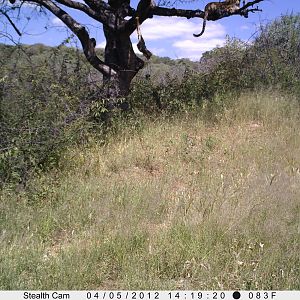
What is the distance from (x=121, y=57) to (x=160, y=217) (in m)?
4.91

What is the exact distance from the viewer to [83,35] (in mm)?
8359

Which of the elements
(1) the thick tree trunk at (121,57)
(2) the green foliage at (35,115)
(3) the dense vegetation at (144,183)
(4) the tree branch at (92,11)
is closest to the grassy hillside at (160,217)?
(3) the dense vegetation at (144,183)

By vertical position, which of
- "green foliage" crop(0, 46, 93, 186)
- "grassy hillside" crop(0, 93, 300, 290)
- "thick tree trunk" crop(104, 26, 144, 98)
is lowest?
"grassy hillside" crop(0, 93, 300, 290)

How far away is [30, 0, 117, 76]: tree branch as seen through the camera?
830cm

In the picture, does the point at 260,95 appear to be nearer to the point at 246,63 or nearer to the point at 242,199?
the point at 246,63

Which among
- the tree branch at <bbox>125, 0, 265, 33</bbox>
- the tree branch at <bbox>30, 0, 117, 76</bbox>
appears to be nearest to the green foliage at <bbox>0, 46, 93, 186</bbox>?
the tree branch at <bbox>30, 0, 117, 76</bbox>

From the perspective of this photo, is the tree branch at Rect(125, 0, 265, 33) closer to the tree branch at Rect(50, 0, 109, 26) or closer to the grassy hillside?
the tree branch at Rect(50, 0, 109, 26)

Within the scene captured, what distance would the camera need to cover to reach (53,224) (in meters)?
4.35

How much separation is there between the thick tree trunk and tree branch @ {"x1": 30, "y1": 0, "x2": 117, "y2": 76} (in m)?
0.20

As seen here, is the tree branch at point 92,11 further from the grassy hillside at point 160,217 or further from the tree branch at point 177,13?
the grassy hillside at point 160,217

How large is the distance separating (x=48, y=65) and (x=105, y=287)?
15.1 ft

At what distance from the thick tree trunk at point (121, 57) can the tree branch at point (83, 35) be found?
0.20 meters

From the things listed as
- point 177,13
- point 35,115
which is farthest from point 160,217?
point 177,13

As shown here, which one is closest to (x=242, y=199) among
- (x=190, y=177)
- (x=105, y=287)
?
(x=190, y=177)
